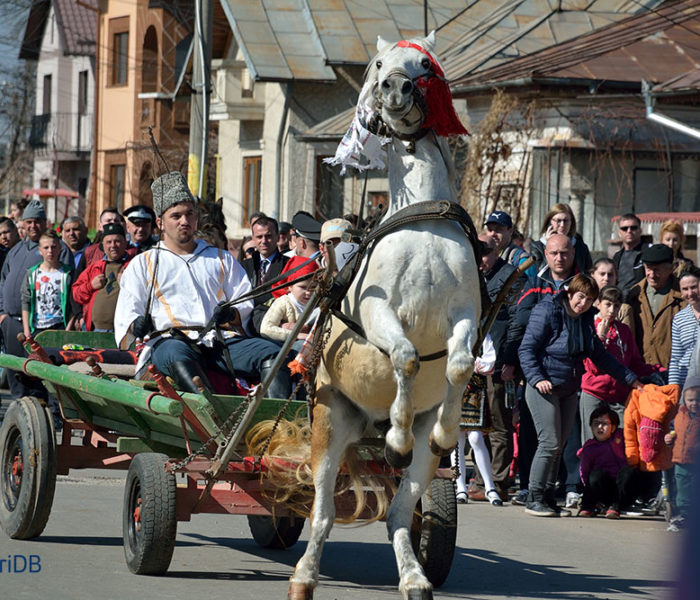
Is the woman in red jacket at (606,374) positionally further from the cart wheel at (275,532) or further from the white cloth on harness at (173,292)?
the white cloth on harness at (173,292)

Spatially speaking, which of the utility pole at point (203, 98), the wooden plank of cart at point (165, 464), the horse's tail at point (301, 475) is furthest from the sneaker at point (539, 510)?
the utility pole at point (203, 98)

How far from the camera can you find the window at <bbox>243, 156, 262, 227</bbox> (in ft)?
105

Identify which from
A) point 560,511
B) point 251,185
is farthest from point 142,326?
point 251,185

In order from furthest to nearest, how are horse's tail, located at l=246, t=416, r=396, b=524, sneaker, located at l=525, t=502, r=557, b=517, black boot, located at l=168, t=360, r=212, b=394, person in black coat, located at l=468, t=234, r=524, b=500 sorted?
1. person in black coat, located at l=468, t=234, r=524, b=500
2. sneaker, located at l=525, t=502, r=557, b=517
3. black boot, located at l=168, t=360, r=212, b=394
4. horse's tail, located at l=246, t=416, r=396, b=524

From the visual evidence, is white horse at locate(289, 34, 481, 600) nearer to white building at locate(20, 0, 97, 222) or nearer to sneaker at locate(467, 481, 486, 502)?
sneaker at locate(467, 481, 486, 502)

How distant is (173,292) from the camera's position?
786cm

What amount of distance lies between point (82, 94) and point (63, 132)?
184 centimetres

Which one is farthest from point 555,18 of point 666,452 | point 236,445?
point 236,445

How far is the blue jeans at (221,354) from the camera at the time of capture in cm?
737

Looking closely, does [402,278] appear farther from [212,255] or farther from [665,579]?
[665,579]

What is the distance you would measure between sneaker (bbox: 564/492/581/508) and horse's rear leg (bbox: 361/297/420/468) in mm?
4973

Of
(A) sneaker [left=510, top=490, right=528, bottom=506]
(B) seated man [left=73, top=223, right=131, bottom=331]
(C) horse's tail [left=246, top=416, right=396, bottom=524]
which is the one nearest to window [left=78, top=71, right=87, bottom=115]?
(B) seated man [left=73, top=223, right=131, bottom=331]

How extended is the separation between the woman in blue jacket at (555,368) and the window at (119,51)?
34.3 meters

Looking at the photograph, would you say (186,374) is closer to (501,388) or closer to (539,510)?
(539,510)
